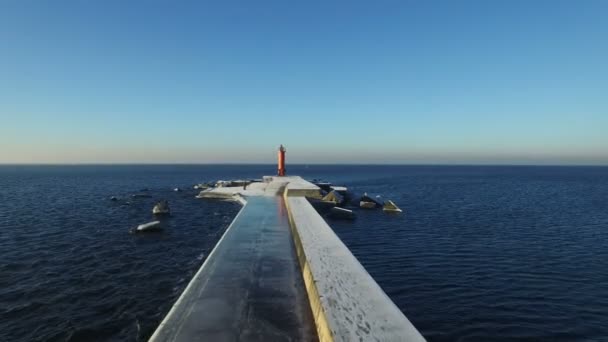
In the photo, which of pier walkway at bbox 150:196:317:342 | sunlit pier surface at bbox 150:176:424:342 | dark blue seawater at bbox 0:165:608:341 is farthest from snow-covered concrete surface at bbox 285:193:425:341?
dark blue seawater at bbox 0:165:608:341

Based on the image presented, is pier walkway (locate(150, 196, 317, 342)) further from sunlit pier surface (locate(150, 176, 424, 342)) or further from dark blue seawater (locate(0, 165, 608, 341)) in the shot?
dark blue seawater (locate(0, 165, 608, 341))

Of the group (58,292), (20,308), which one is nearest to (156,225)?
(58,292)

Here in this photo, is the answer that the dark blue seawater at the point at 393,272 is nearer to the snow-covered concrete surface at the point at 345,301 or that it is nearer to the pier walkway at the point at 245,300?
the pier walkway at the point at 245,300

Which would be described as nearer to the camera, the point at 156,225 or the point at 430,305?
the point at 430,305

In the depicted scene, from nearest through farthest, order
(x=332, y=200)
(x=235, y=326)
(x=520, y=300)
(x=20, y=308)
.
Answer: (x=235, y=326)
(x=20, y=308)
(x=520, y=300)
(x=332, y=200)

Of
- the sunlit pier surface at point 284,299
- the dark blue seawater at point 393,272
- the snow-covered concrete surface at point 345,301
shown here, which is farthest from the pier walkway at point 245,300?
the dark blue seawater at point 393,272

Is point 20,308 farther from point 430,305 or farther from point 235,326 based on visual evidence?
point 430,305
